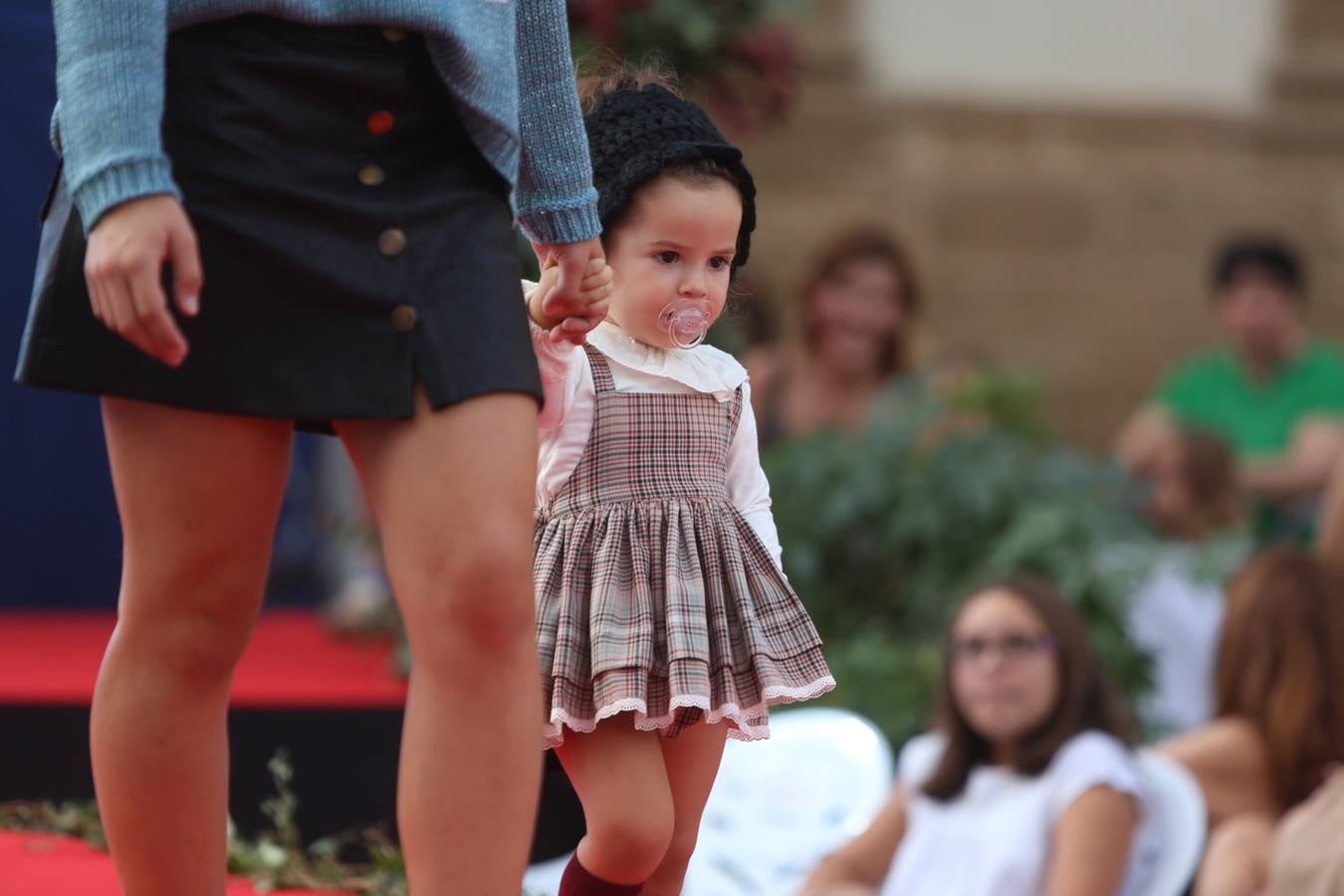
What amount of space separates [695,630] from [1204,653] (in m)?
3.79

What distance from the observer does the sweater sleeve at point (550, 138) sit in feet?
7.25

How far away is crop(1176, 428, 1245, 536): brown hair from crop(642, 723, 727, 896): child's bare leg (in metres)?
4.38

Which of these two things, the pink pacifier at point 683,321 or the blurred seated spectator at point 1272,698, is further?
the blurred seated spectator at point 1272,698

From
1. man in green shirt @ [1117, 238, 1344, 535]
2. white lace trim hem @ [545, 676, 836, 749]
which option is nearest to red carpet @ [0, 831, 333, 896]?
white lace trim hem @ [545, 676, 836, 749]

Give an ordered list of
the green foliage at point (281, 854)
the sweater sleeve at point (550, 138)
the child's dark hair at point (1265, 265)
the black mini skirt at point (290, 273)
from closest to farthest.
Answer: the black mini skirt at point (290, 273), the sweater sleeve at point (550, 138), the green foliage at point (281, 854), the child's dark hair at point (1265, 265)

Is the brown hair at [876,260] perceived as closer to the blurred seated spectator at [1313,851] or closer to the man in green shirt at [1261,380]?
the man in green shirt at [1261,380]

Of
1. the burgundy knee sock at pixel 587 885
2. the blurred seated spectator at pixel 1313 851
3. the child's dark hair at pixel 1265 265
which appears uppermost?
the child's dark hair at pixel 1265 265

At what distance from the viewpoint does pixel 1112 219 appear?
970 cm

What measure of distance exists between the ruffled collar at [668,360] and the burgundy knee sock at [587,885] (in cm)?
57

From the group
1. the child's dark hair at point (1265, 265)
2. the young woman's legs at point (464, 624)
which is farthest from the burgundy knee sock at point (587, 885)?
the child's dark hair at point (1265, 265)

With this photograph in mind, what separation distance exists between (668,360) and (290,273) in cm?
57

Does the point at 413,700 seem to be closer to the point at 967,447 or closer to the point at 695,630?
the point at 695,630

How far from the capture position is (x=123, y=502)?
79.2 inches

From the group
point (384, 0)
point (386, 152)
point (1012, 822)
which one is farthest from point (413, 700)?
point (1012, 822)
